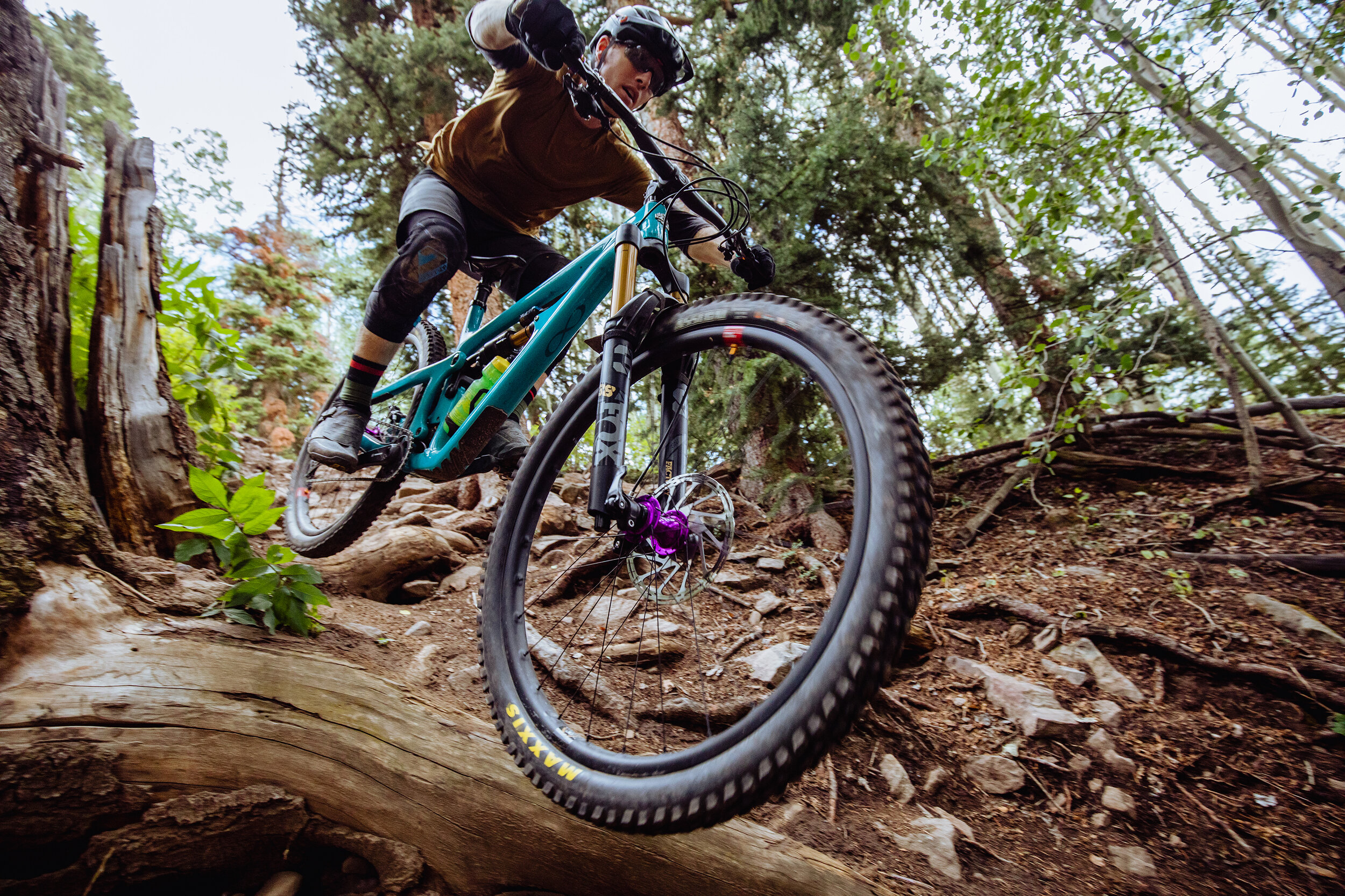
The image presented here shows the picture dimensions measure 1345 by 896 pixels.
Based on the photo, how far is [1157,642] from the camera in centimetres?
242

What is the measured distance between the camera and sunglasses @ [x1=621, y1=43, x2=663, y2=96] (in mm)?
1754

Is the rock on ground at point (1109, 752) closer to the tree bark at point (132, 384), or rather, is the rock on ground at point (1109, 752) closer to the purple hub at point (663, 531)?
the purple hub at point (663, 531)

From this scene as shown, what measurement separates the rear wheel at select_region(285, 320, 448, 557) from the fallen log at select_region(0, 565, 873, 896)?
3.46 ft

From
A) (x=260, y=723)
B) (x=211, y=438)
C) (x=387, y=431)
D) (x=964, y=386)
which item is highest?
(x=964, y=386)

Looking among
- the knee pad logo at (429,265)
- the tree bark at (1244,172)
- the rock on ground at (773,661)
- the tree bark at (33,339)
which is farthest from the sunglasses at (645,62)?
the tree bark at (1244,172)

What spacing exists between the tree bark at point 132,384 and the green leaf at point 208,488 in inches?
26.6

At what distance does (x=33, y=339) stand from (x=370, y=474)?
196 cm

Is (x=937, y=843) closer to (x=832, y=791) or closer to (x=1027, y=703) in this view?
(x=832, y=791)

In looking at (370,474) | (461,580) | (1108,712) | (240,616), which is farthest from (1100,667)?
(370,474)

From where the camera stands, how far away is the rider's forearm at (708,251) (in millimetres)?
1844

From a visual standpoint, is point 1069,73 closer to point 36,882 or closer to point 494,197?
point 494,197

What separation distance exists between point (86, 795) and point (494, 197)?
90.9 inches

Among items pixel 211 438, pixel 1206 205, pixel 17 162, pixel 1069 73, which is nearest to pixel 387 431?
pixel 211 438

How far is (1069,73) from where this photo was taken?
3639 millimetres
